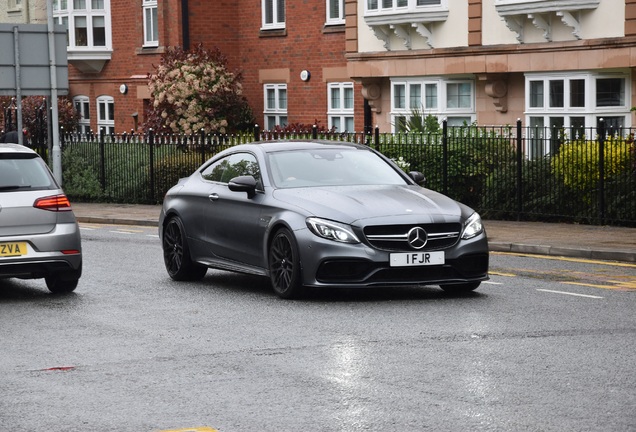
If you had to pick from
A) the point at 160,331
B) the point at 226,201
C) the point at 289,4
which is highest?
the point at 289,4

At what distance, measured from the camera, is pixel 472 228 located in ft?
41.7

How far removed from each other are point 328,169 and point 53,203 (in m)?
2.70

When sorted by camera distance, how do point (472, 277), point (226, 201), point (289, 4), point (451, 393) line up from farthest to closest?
point (289, 4), point (226, 201), point (472, 277), point (451, 393)

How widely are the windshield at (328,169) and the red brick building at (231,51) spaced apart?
64.0 feet

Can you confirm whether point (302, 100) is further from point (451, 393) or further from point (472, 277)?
point (451, 393)

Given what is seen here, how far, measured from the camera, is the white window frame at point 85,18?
135ft

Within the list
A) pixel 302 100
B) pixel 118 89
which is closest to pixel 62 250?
pixel 302 100

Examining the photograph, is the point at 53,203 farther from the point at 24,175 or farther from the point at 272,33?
the point at 272,33

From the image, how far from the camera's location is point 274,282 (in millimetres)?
12820

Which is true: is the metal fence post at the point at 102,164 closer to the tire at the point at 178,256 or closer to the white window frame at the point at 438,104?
Result: the white window frame at the point at 438,104

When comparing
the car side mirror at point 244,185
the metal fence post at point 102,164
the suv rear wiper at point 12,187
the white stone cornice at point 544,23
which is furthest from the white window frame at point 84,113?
the car side mirror at point 244,185

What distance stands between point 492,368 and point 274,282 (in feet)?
13.4

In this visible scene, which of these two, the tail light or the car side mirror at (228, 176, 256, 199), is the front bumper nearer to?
the car side mirror at (228, 176, 256, 199)

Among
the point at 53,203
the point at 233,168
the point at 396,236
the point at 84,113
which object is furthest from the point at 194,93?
the point at 396,236
